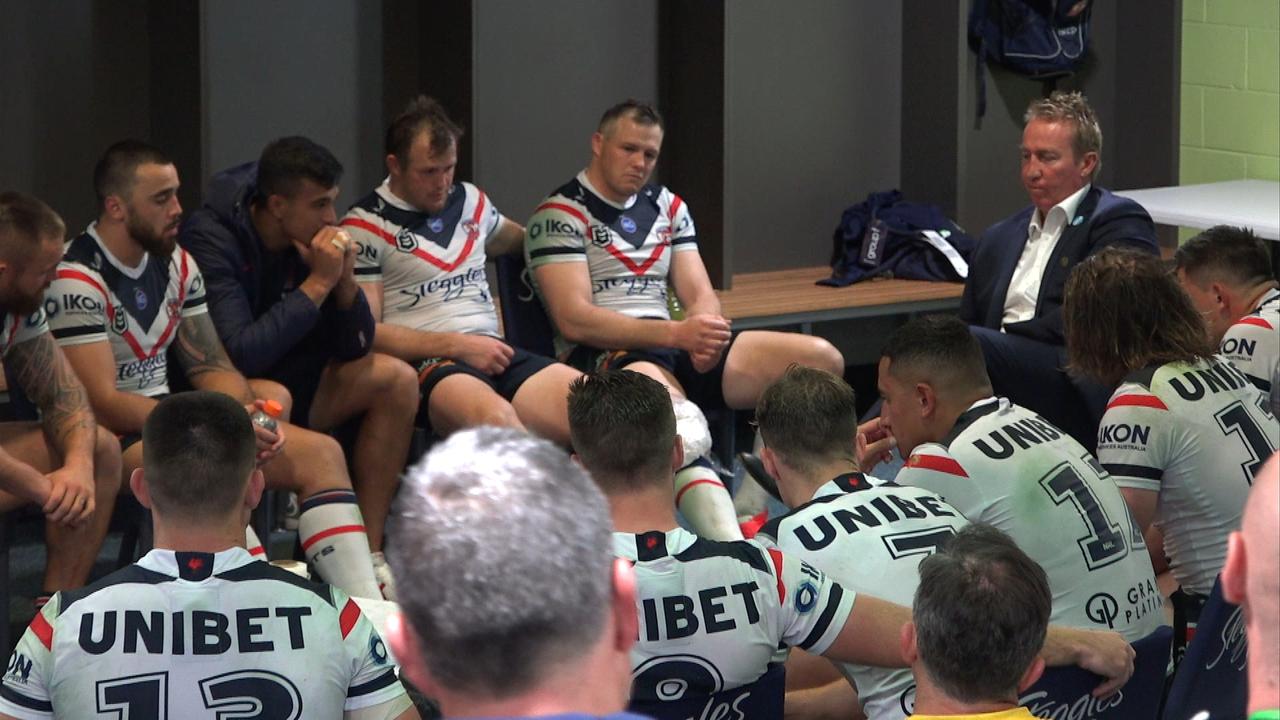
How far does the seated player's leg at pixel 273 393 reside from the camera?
3838 millimetres

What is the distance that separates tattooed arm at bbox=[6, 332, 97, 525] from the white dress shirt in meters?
2.47

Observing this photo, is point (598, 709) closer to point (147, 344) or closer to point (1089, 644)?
point (1089, 644)

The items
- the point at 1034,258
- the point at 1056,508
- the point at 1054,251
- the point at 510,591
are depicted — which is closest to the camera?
the point at 510,591

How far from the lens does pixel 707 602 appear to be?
86.5 inches

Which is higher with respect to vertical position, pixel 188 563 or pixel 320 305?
pixel 320 305

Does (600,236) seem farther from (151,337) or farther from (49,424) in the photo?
(49,424)

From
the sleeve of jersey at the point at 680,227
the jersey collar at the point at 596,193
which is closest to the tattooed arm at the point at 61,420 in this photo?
the jersey collar at the point at 596,193

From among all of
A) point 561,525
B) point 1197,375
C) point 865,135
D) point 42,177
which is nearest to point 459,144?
point 42,177

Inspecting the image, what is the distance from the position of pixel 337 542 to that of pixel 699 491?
90 centimetres

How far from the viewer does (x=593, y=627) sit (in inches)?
41.6

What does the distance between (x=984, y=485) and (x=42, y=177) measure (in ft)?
10.8

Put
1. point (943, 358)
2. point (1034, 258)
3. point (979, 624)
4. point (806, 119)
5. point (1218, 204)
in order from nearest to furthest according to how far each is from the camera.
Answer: point (979, 624) → point (943, 358) → point (1034, 258) → point (1218, 204) → point (806, 119)

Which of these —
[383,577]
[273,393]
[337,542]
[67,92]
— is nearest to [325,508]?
[337,542]

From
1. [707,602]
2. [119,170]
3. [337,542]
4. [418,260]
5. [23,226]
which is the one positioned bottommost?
[337,542]
